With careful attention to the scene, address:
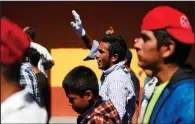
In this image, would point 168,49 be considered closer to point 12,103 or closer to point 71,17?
point 12,103

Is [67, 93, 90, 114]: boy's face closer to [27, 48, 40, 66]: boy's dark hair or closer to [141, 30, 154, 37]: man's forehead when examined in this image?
[141, 30, 154, 37]: man's forehead

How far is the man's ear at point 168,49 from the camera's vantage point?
271 centimetres

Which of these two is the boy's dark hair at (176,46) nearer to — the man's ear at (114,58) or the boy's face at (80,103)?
the boy's face at (80,103)

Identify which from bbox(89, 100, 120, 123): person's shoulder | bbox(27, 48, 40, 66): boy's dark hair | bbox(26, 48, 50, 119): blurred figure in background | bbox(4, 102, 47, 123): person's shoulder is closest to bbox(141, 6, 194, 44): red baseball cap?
bbox(89, 100, 120, 123): person's shoulder

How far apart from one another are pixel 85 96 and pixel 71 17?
5650 millimetres

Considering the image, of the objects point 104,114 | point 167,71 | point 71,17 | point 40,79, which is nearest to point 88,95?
point 104,114

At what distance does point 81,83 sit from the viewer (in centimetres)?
329

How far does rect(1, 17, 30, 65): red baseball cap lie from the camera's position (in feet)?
7.26

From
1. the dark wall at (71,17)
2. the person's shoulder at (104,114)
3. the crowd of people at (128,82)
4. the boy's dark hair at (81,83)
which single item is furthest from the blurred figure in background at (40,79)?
the dark wall at (71,17)

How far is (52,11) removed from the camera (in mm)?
8922

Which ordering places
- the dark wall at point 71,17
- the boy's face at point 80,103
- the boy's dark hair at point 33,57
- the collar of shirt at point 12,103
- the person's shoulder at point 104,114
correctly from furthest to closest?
the dark wall at point 71,17 → the boy's dark hair at point 33,57 → the boy's face at point 80,103 → the person's shoulder at point 104,114 → the collar of shirt at point 12,103

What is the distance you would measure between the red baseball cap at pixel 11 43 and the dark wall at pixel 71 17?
21.5 ft

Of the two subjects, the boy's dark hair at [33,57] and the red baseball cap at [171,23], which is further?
the boy's dark hair at [33,57]

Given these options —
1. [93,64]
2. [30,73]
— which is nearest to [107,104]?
[30,73]
